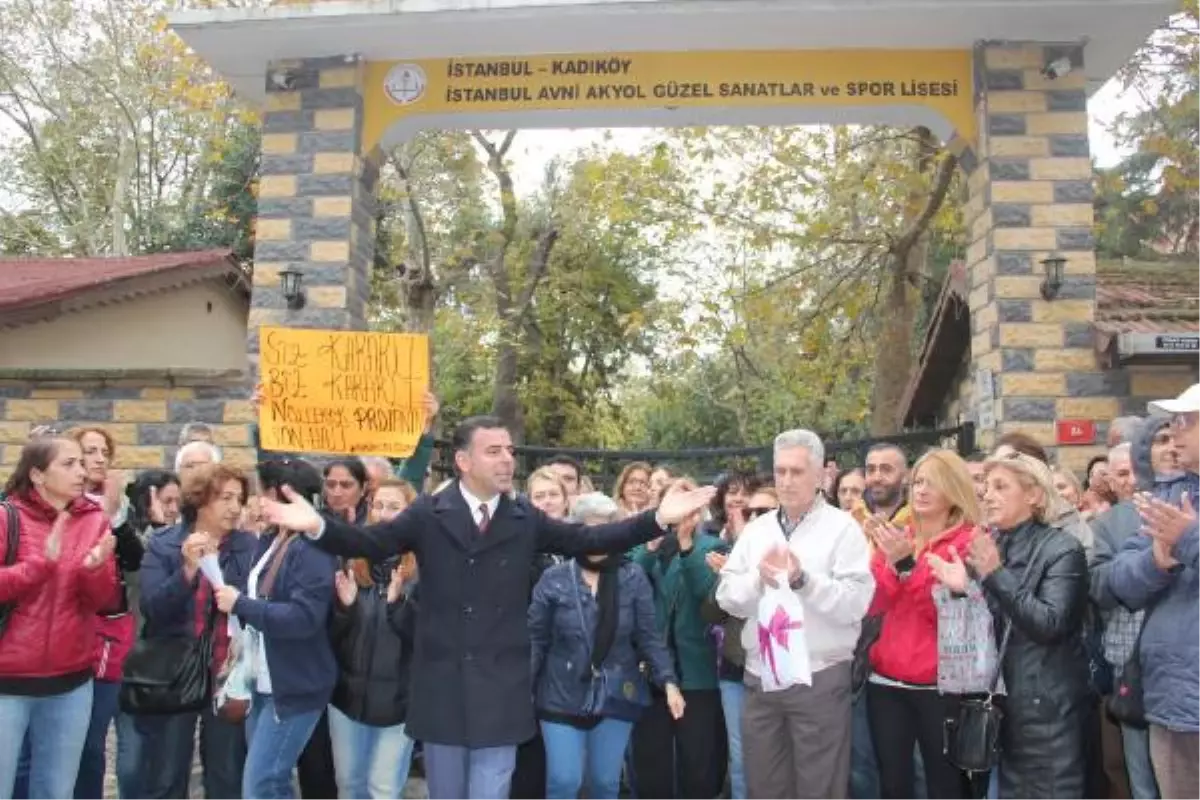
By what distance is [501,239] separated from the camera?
17.6m

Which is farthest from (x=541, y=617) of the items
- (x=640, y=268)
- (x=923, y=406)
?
(x=640, y=268)

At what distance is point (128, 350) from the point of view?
11523mm

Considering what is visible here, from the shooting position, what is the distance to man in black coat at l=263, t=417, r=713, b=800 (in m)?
4.07

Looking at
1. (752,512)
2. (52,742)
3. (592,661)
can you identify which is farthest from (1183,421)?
(52,742)

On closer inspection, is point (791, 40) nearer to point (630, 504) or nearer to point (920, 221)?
point (630, 504)

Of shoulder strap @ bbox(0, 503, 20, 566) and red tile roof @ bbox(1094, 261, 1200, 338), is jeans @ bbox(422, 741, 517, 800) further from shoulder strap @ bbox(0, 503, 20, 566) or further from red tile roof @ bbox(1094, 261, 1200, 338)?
red tile roof @ bbox(1094, 261, 1200, 338)

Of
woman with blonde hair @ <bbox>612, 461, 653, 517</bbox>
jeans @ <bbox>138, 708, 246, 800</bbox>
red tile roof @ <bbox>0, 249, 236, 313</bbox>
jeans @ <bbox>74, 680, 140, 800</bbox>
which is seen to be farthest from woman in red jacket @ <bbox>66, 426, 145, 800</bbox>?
red tile roof @ <bbox>0, 249, 236, 313</bbox>

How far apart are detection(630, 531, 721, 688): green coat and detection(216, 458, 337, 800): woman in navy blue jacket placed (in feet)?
5.21

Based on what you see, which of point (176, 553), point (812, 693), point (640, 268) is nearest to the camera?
point (812, 693)

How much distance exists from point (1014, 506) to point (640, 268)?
69.7 ft

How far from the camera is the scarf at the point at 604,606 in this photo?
479 centimetres

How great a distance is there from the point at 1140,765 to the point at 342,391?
478 centimetres

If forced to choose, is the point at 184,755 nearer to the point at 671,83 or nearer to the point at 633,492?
the point at 633,492

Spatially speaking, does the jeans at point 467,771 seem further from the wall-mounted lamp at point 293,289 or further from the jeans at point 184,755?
Answer: the wall-mounted lamp at point 293,289
